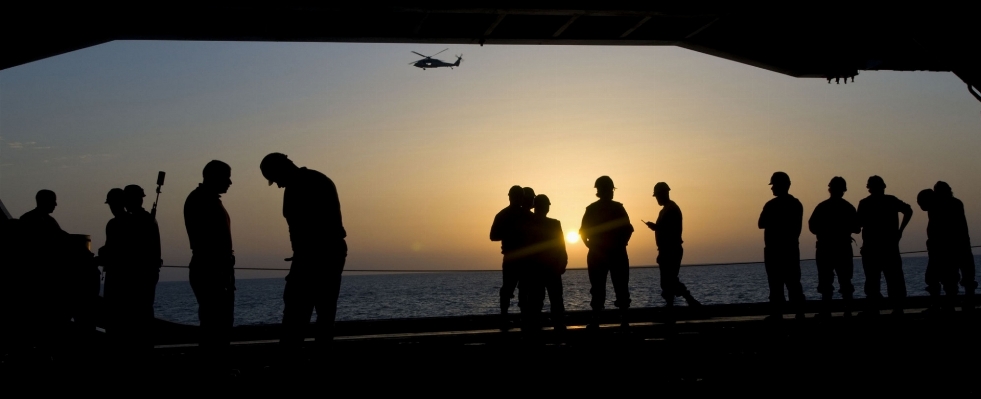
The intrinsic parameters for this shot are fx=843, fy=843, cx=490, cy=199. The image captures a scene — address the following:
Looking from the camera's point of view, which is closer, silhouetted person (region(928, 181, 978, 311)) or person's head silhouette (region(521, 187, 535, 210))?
person's head silhouette (region(521, 187, 535, 210))

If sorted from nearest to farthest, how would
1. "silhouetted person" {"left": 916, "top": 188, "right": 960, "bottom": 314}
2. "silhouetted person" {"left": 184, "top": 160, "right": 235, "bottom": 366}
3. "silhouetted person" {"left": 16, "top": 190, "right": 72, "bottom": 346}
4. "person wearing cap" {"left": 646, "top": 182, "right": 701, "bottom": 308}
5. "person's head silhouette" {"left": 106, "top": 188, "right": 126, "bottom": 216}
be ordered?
1. "silhouetted person" {"left": 184, "top": 160, "right": 235, "bottom": 366}
2. "person's head silhouette" {"left": 106, "top": 188, "right": 126, "bottom": 216}
3. "silhouetted person" {"left": 16, "top": 190, "right": 72, "bottom": 346}
4. "person wearing cap" {"left": 646, "top": 182, "right": 701, "bottom": 308}
5. "silhouetted person" {"left": 916, "top": 188, "right": 960, "bottom": 314}

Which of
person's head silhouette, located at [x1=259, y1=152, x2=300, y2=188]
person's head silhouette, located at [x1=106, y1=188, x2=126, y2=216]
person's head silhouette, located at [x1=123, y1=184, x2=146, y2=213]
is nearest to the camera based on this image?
person's head silhouette, located at [x1=259, y1=152, x2=300, y2=188]

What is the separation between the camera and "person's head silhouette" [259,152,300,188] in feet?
25.0

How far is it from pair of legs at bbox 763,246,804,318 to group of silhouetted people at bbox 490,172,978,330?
0.04ft

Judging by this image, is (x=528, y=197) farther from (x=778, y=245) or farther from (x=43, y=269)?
(x=43, y=269)

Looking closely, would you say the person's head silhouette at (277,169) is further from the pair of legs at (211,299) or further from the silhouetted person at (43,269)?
the silhouetted person at (43,269)

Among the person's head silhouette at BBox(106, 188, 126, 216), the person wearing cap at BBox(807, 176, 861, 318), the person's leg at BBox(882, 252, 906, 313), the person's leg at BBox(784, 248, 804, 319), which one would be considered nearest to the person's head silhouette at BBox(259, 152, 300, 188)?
the person's head silhouette at BBox(106, 188, 126, 216)

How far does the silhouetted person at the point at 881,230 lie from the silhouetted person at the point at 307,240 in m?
8.22

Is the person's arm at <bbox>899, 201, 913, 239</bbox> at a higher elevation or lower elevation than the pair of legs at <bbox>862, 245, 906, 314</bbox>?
higher

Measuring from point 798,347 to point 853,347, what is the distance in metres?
0.57

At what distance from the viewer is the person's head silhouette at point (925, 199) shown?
503 inches

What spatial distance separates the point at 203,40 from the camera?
12.9m

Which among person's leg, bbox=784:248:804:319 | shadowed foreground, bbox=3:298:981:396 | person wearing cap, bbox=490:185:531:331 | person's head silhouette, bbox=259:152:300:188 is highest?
person's head silhouette, bbox=259:152:300:188

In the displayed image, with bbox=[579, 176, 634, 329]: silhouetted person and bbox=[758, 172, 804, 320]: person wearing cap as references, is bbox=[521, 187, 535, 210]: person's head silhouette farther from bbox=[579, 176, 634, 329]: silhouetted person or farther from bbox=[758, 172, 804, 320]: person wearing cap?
bbox=[758, 172, 804, 320]: person wearing cap
